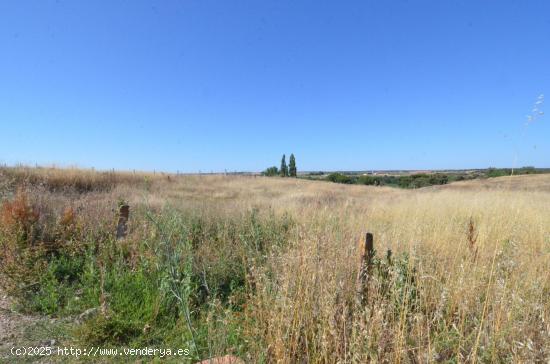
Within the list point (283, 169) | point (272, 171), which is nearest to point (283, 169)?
point (283, 169)

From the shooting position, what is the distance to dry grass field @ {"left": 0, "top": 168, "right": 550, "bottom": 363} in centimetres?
206

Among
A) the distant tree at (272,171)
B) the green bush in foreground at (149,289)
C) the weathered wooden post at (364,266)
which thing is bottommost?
the green bush in foreground at (149,289)

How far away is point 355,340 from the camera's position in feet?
6.19

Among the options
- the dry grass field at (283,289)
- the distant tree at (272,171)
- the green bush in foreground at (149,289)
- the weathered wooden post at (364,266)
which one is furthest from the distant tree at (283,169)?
the weathered wooden post at (364,266)

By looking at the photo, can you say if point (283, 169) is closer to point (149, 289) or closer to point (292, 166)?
point (292, 166)

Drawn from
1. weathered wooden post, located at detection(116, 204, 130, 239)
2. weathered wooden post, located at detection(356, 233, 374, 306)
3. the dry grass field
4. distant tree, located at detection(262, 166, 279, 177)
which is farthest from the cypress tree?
weathered wooden post, located at detection(356, 233, 374, 306)

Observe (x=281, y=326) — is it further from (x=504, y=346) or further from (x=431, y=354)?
(x=504, y=346)

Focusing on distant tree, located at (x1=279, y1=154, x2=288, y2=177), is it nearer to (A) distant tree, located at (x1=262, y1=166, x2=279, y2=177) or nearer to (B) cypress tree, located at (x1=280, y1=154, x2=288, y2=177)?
(B) cypress tree, located at (x1=280, y1=154, x2=288, y2=177)

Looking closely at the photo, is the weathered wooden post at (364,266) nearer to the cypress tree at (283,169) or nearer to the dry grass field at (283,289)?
the dry grass field at (283,289)

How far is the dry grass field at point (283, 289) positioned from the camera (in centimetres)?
206

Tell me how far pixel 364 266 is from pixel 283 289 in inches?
33.5

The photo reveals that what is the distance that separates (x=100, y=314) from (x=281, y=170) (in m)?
47.1

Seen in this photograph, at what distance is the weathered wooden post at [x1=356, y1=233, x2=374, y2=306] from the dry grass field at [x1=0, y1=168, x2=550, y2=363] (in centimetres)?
12

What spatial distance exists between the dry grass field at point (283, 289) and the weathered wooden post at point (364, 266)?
0.12 meters
